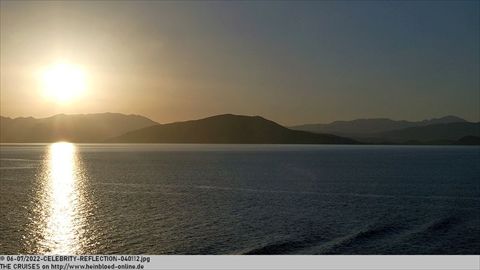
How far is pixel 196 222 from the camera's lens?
65.9 m

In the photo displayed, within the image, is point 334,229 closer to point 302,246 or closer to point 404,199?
point 302,246

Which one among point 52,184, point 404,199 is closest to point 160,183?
point 52,184

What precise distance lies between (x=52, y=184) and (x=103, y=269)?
90.1 meters

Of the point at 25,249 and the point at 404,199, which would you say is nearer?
the point at 25,249

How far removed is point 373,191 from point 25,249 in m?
76.1

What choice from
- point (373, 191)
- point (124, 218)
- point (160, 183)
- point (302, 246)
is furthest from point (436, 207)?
point (160, 183)

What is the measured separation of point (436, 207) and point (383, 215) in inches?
533

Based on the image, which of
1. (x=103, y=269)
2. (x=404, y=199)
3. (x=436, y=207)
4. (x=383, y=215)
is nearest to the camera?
(x=103, y=269)

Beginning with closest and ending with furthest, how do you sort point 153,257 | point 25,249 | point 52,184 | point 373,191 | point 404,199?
point 153,257, point 25,249, point 404,199, point 373,191, point 52,184

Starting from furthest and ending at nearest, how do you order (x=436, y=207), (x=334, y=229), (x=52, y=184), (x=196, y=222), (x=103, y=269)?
(x=52, y=184), (x=436, y=207), (x=196, y=222), (x=334, y=229), (x=103, y=269)

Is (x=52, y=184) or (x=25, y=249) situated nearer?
(x=25, y=249)

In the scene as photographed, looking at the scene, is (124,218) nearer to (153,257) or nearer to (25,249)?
(25,249)

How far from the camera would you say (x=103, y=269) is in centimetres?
4194

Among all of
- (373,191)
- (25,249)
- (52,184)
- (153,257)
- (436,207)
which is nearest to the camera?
(153,257)
